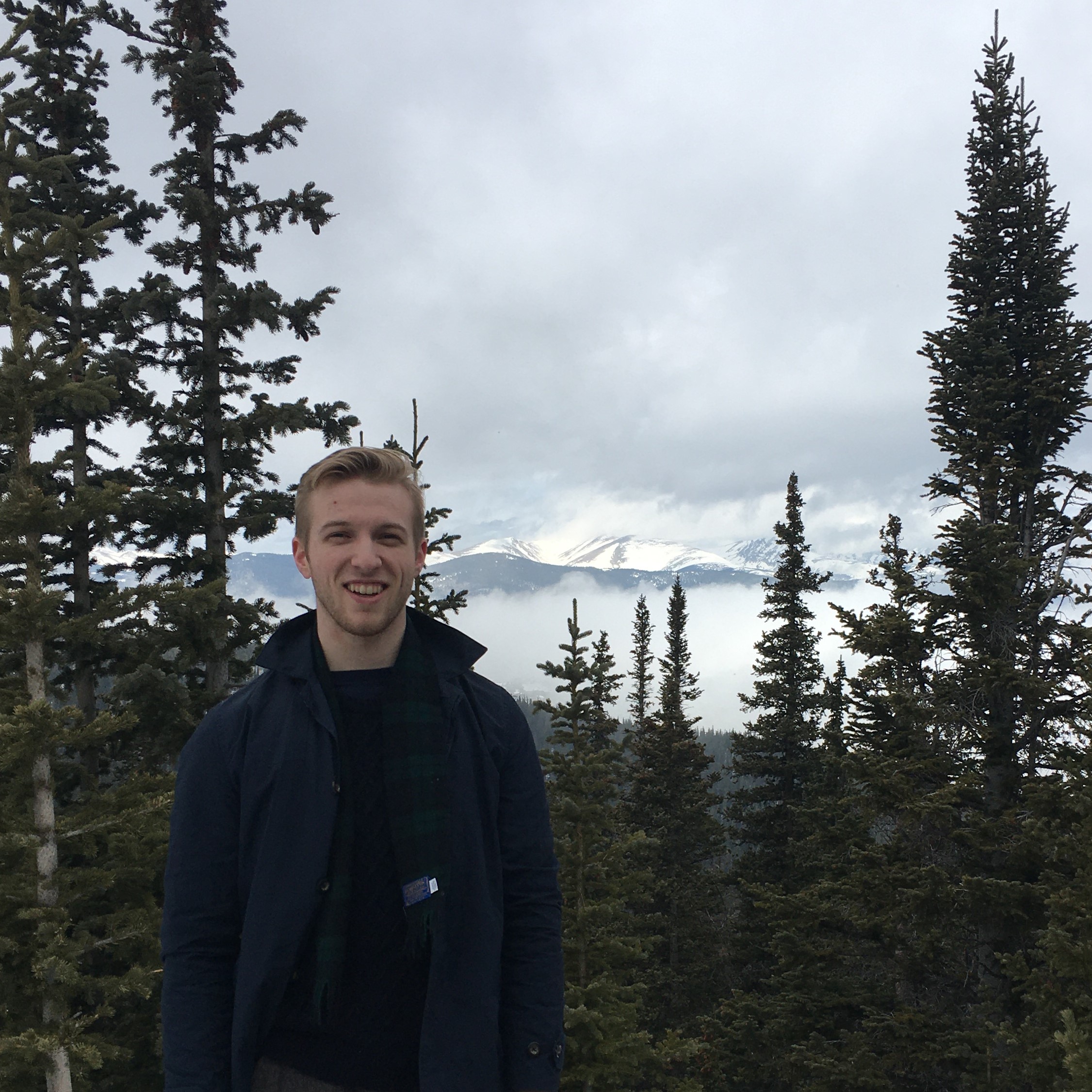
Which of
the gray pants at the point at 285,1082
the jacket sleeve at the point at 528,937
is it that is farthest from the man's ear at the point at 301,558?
→ the gray pants at the point at 285,1082

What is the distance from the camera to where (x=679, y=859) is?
32.8m

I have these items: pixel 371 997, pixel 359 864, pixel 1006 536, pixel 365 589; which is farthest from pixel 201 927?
pixel 1006 536

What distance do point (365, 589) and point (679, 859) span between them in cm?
3404

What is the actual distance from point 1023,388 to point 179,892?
56.3 ft

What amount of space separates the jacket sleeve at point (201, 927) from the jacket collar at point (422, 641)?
33 centimetres

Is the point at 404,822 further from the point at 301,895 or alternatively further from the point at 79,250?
the point at 79,250

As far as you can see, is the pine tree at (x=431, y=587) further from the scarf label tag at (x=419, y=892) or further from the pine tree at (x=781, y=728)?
the pine tree at (x=781, y=728)

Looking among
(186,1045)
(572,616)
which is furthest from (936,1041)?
(186,1045)

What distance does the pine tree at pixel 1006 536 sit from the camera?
488 inches

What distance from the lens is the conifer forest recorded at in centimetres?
873

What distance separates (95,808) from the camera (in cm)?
933

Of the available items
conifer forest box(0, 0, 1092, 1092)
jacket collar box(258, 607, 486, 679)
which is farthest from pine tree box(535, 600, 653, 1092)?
jacket collar box(258, 607, 486, 679)

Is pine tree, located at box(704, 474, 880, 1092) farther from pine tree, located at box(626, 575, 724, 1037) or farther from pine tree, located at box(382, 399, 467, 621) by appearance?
pine tree, located at box(382, 399, 467, 621)

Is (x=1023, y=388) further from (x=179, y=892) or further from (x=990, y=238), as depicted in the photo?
(x=179, y=892)
